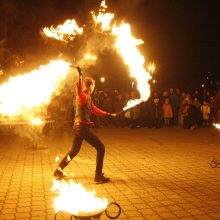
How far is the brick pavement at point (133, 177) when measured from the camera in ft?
18.1

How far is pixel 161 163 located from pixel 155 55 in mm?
16825

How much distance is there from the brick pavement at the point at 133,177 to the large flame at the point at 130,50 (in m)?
1.67

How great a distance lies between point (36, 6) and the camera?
20.5 m

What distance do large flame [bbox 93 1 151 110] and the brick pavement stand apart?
5.49ft

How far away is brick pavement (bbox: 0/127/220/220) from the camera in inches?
217

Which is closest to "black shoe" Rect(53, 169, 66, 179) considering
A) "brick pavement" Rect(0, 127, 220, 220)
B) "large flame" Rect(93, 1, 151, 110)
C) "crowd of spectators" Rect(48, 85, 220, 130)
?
"brick pavement" Rect(0, 127, 220, 220)

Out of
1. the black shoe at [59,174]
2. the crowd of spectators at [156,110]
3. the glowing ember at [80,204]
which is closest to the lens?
the glowing ember at [80,204]

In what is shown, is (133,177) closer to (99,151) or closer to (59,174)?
(99,151)

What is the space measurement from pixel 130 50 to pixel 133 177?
2.79 metres

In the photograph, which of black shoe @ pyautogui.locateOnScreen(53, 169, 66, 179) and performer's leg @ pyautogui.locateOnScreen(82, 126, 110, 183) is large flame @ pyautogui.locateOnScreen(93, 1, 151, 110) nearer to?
performer's leg @ pyautogui.locateOnScreen(82, 126, 110, 183)

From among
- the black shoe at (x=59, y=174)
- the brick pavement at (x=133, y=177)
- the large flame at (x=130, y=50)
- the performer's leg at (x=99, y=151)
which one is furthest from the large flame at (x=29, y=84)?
the black shoe at (x=59, y=174)

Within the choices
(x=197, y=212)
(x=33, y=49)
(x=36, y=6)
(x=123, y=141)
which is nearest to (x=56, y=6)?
(x=36, y=6)

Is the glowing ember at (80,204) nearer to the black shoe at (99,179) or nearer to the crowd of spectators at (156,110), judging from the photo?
the black shoe at (99,179)

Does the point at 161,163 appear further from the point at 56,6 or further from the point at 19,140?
the point at 56,6
